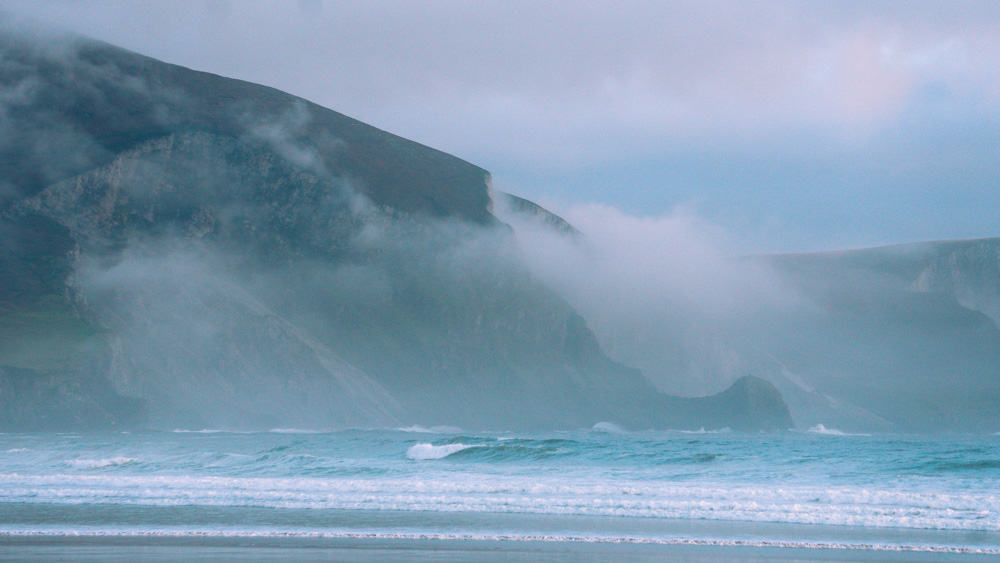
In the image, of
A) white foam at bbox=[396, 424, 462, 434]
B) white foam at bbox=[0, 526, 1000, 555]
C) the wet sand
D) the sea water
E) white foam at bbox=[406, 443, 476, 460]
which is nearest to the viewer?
the wet sand

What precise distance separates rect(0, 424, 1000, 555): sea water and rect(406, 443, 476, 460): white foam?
0.23m

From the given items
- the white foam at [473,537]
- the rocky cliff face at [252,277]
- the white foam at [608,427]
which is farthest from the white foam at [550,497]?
the white foam at [608,427]

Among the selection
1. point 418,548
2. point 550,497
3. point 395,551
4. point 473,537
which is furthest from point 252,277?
point 395,551

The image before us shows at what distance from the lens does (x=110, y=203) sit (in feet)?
250

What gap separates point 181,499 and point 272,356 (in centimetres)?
5053

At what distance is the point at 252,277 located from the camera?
79062 mm

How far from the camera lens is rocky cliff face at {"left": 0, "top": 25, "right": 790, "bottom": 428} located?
65.1 meters

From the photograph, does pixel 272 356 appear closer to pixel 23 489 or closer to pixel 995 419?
pixel 23 489

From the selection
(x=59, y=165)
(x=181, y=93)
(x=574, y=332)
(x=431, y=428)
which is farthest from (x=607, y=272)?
(x=59, y=165)

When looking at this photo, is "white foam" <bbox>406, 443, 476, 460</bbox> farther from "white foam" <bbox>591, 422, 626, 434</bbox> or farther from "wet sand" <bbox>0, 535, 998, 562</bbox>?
"white foam" <bbox>591, 422, 626, 434</bbox>

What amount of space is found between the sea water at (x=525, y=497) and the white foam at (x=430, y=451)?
23 cm

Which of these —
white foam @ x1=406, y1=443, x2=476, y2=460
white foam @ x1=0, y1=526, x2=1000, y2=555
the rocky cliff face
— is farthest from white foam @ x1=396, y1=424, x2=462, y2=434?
white foam @ x1=0, y1=526, x2=1000, y2=555

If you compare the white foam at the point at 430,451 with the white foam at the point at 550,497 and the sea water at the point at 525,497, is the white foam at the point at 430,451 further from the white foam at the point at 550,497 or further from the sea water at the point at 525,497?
the white foam at the point at 550,497

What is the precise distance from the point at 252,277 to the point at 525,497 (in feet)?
207
